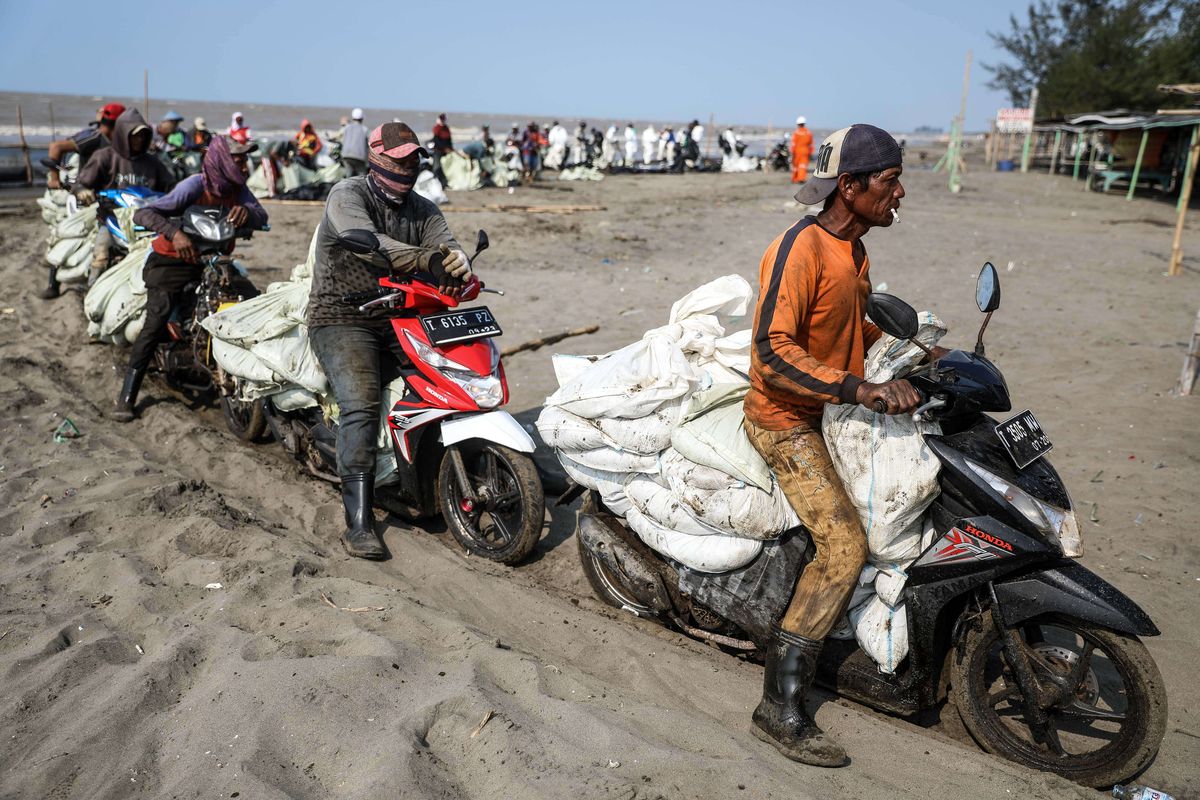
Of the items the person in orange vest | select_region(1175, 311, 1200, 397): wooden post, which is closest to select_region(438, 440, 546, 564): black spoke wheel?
select_region(1175, 311, 1200, 397): wooden post

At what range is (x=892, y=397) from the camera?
2727 mm

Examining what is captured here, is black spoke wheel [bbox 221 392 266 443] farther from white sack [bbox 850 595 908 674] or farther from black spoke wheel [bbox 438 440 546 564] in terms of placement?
white sack [bbox 850 595 908 674]

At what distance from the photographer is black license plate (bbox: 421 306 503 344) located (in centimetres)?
455

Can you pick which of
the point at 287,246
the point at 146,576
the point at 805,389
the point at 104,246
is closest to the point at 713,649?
the point at 805,389

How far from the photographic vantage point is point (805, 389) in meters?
2.95

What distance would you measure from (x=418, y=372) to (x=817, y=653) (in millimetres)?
2622

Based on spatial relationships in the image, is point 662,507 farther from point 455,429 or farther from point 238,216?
point 238,216

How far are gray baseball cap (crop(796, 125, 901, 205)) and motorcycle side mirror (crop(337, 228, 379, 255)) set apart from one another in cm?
229

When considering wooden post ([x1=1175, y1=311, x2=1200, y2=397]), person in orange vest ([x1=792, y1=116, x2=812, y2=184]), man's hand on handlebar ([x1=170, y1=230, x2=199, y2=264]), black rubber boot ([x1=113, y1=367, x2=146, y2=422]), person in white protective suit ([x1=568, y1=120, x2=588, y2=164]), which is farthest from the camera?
person in white protective suit ([x1=568, y1=120, x2=588, y2=164])

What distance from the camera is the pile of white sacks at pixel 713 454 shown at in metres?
3.02

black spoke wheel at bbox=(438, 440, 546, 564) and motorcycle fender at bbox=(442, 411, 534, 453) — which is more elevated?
motorcycle fender at bbox=(442, 411, 534, 453)

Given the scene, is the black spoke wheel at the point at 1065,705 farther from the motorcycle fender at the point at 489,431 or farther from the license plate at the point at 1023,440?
the motorcycle fender at the point at 489,431

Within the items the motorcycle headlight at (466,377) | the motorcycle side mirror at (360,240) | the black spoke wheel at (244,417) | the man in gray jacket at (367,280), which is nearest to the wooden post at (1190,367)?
the motorcycle headlight at (466,377)

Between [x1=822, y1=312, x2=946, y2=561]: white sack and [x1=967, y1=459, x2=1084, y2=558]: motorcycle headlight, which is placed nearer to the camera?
[x1=967, y1=459, x2=1084, y2=558]: motorcycle headlight
